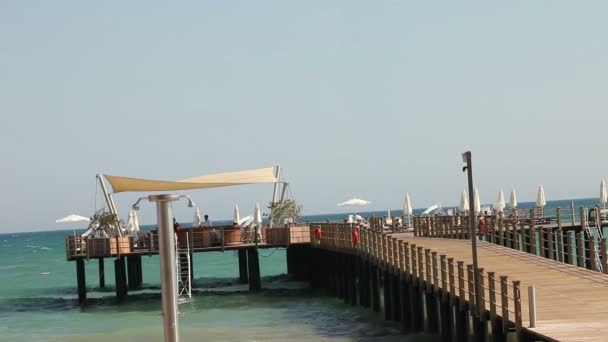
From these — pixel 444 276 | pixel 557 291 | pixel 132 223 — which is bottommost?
pixel 557 291

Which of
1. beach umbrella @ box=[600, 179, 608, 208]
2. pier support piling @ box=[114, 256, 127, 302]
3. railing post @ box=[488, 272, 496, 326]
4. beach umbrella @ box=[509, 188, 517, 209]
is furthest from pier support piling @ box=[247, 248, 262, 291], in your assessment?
railing post @ box=[488, 272, 496, 326]

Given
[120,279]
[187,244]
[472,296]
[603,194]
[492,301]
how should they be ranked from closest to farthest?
[492,301] < [472,296] < [187,244] < [120,279] < [603,194]

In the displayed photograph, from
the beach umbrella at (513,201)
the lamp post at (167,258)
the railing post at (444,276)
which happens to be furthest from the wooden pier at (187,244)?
the lamp post at (167,258)

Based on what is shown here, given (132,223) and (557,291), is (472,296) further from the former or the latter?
(132,223)

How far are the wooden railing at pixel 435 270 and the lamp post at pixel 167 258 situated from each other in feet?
28.8

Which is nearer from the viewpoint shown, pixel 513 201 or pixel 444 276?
pixel 444 276

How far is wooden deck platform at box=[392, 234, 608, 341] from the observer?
1466cm

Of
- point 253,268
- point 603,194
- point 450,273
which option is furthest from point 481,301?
point 603,194

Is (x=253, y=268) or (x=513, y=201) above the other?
(x=513, y=201)

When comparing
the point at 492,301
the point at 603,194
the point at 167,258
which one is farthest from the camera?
the point at 603,194

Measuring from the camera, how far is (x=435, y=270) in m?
22.3

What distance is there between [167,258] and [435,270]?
15.5 metres

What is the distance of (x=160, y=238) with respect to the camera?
7453 millimetres

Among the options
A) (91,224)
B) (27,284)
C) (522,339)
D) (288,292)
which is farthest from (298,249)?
(522,339)
